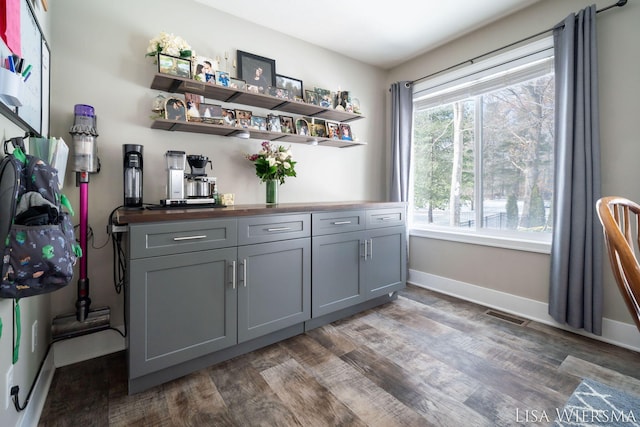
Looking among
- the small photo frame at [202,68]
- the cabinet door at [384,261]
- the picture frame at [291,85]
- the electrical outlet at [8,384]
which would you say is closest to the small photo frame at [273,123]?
the picture frame at [291,85]

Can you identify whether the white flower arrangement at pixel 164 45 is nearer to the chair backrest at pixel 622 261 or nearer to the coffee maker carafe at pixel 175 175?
the coffee maker carafe at pixel 175 175

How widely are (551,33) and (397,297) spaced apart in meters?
2.52

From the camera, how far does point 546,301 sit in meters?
2.46

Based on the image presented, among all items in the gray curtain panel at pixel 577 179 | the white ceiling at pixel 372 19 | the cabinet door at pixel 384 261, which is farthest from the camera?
the cabinet door at pixel 384 261

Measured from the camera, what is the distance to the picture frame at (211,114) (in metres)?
2.18

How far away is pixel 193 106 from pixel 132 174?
624mm

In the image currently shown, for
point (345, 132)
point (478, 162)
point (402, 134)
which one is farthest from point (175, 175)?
point (478, 162)

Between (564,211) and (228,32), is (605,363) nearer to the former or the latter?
(564,211)

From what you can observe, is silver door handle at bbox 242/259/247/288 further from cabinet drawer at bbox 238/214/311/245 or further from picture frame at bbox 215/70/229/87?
picture frame at bbox 215/70/229/87

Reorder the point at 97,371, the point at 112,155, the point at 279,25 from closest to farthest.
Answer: the point at 97,371 < the point at 112,155 < the point at 279,25

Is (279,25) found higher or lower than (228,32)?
higher

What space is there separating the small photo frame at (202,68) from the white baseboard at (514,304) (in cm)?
278

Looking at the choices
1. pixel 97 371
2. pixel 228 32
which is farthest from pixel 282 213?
pixel 228 32

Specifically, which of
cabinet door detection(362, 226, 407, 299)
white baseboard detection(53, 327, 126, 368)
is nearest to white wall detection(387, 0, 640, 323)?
cabinet door detection(362, 226, 407, 299)
